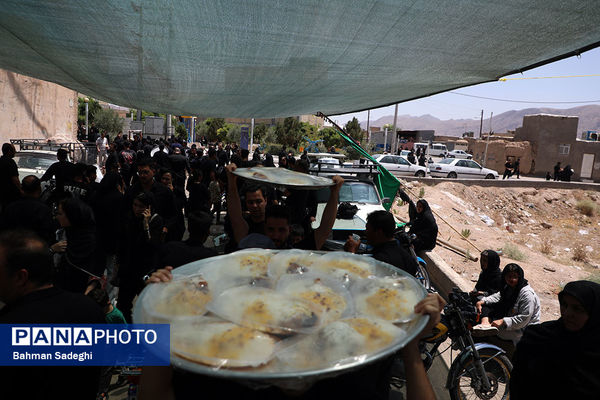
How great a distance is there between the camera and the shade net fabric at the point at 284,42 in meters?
3.35

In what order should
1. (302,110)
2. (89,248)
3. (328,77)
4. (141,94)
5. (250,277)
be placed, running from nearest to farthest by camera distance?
(250,277) → (89,248) → (328,77) → (141,94) → (302,110)

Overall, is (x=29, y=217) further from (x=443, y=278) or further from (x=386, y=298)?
(x=443, y=278)

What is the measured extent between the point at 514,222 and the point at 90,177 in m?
20.5

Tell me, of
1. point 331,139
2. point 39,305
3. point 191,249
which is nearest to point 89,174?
point 191,249

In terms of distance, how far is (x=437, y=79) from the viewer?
5617mm

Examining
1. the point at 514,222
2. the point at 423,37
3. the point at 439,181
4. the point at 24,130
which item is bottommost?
the point at 514,222

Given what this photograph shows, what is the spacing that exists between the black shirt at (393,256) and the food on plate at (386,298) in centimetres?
135

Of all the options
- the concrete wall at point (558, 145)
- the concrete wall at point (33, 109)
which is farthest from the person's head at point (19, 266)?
the concrete wall at point (558, 145)

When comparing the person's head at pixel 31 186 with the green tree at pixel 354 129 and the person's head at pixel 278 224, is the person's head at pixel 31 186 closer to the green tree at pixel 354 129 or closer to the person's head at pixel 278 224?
the person's head at pixel 278 224

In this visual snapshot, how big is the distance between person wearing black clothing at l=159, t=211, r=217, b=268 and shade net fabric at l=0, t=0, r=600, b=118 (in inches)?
75.6

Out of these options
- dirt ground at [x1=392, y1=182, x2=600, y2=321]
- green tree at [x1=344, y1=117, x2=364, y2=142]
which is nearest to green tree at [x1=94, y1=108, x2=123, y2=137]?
green tree at [x1=344, y1=117, x2=364, y2=142]

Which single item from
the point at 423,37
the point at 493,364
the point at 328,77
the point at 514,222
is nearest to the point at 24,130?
the point at 328,77

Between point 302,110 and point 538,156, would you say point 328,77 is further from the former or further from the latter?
point 538,156

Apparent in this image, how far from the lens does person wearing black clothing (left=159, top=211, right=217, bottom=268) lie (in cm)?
268
